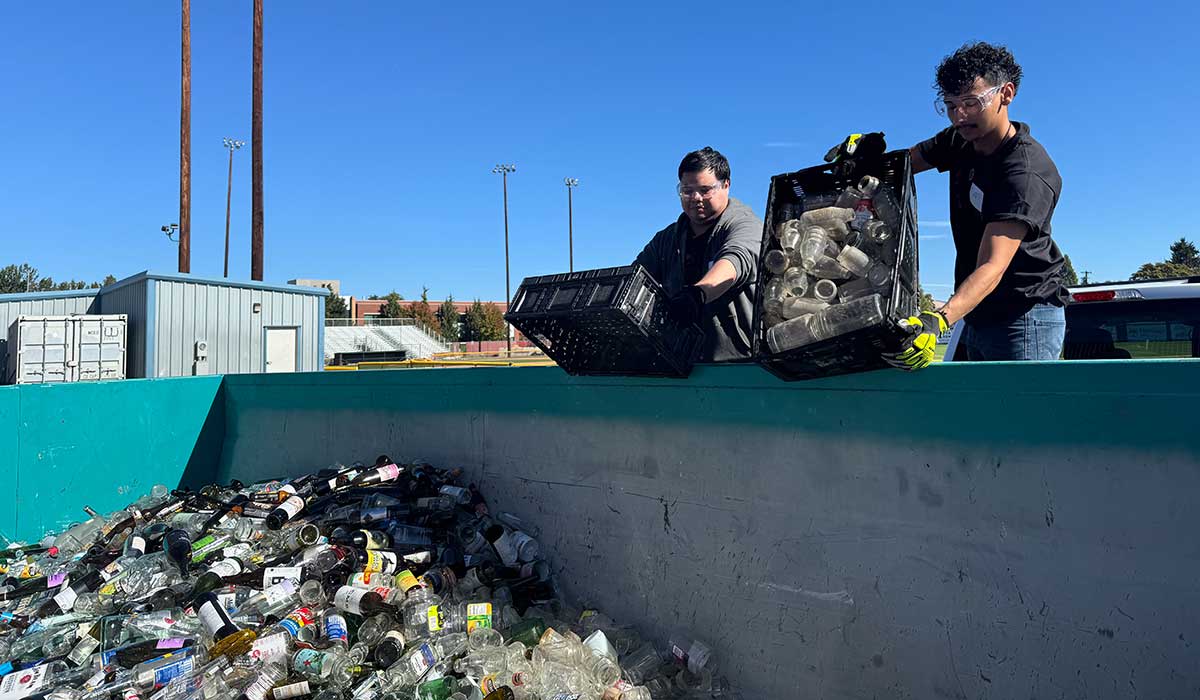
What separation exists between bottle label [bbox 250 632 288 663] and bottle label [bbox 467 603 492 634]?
84 cm

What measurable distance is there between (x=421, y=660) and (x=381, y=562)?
864 mm

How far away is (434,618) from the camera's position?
12.5 feet

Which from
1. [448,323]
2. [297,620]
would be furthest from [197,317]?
[448,323]

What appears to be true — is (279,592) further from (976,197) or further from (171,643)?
(976,197)

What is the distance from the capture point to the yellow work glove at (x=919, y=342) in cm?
277

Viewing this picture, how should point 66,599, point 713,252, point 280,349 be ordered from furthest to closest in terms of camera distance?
point 280,349
point 66,599
point 713,252

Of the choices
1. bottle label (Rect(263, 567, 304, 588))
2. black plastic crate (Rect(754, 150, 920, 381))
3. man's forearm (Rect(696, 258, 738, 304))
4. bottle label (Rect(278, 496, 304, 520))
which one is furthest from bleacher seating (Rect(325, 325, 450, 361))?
black plastic crate (Rect(754, 150, 920, 381))

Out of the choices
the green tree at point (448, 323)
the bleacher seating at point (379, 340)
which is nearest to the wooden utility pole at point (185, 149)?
the bleacher seating at point (379, 340)

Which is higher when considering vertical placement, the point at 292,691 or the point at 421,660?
the point at 421,660

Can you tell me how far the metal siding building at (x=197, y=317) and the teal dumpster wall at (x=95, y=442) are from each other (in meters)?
9.80

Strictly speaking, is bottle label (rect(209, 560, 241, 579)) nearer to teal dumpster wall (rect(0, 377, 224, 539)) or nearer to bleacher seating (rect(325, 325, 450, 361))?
teal dumpster wall (rect(0, 377, 224, 539))

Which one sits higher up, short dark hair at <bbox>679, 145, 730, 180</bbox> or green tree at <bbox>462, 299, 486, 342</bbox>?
green tree at <bbox>462, 299, 486, 342</bbox>

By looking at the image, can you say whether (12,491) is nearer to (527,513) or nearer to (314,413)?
(314,413)

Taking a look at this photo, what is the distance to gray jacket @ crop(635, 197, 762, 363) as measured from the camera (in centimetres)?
382
